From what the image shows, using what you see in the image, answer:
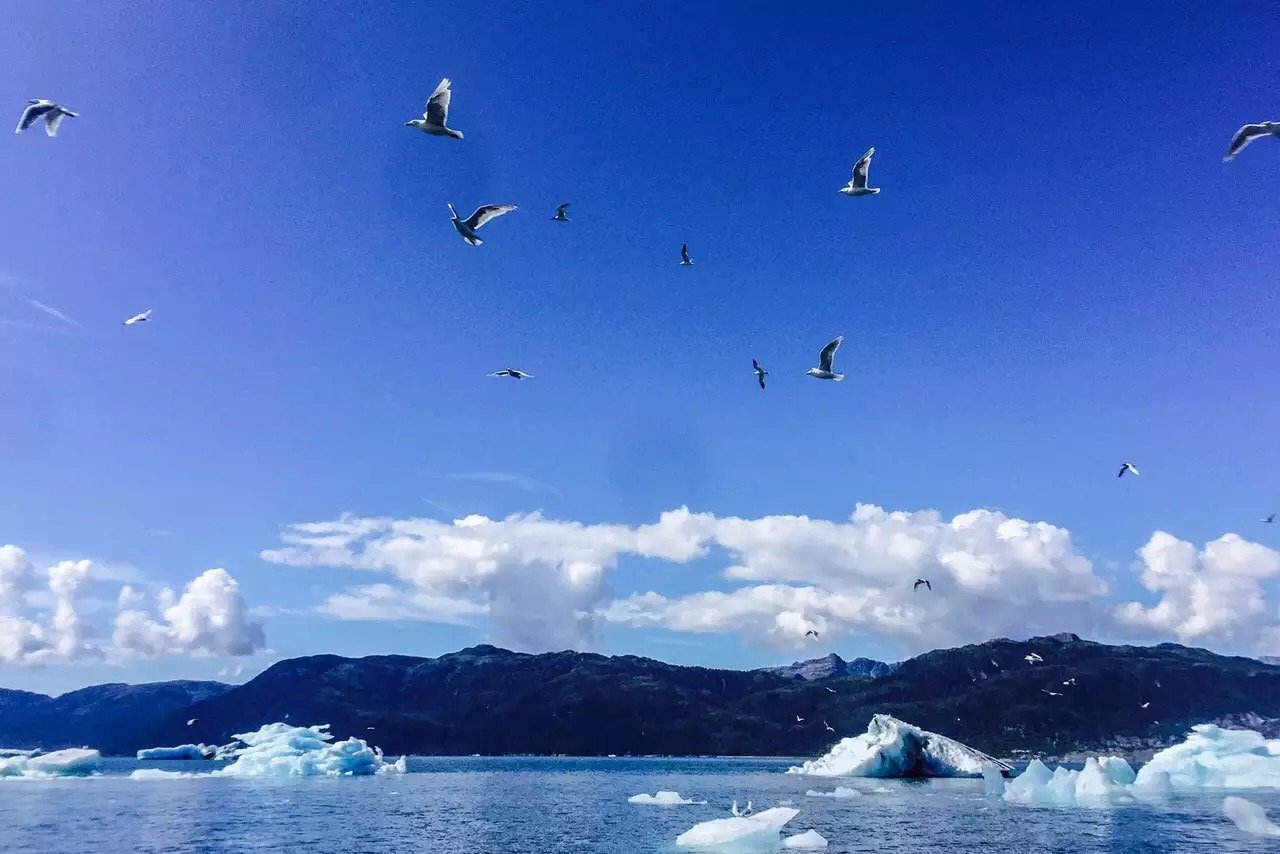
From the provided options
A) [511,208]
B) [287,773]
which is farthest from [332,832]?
[287,773]

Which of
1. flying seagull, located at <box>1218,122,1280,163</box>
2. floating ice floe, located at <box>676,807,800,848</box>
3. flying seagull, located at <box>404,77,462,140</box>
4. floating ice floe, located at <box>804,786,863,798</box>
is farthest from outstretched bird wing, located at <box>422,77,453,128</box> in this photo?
floating ice floe, located at <box>804,786,863,798</box>

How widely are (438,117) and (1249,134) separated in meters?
18.4

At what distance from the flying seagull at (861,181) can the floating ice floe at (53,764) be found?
12141cm

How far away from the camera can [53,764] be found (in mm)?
112812

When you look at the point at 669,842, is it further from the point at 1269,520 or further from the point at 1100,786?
the point at 1100,786

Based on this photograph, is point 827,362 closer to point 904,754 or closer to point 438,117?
point 438,117

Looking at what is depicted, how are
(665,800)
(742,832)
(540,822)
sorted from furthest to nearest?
(665,800), (540,822), (742,832)

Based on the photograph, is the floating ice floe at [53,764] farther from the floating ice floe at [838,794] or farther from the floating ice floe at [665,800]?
the floating ice floe at [838,794]

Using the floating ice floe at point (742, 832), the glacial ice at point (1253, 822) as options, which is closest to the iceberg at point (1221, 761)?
the glacial ice at point (1253, 822)

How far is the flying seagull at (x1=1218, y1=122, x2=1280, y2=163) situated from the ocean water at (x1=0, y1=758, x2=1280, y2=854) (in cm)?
3170

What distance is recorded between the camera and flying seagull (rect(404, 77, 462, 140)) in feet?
70.2

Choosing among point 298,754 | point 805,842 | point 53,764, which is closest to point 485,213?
point 805,842

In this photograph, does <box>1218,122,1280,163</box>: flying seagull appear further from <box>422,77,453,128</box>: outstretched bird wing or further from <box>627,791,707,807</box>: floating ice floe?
<box>627,791,707,807</box>: floating ice floe

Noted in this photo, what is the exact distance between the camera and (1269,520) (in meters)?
37.6
